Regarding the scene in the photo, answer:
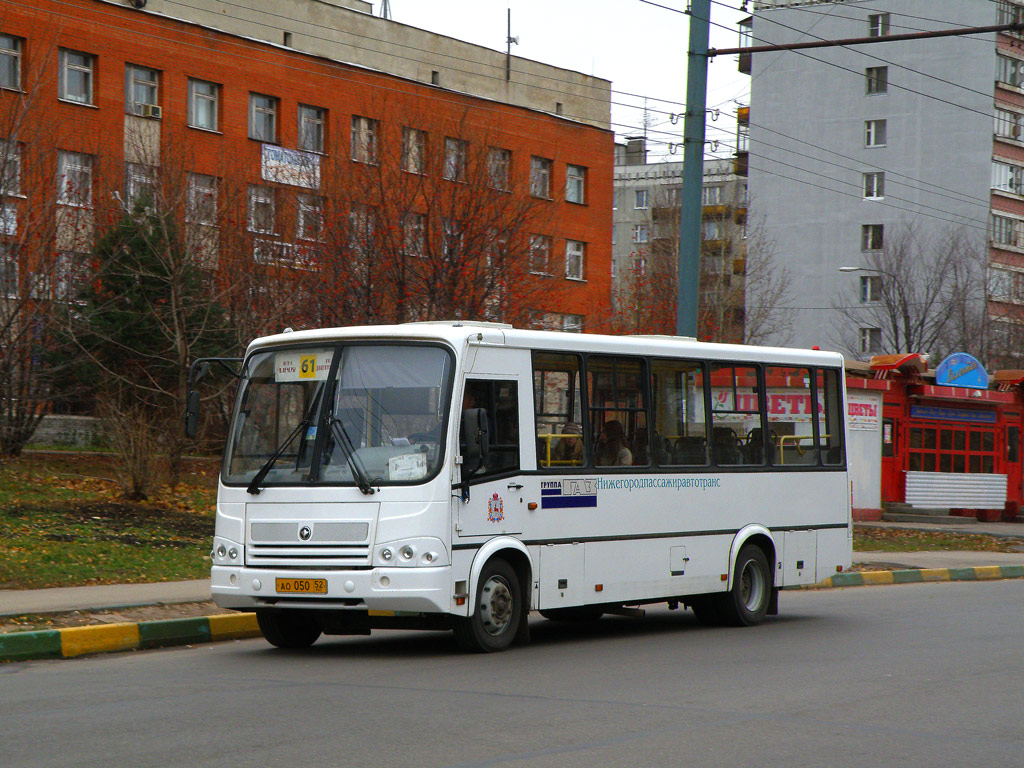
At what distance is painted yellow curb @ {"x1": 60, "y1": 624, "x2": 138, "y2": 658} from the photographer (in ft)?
36.2

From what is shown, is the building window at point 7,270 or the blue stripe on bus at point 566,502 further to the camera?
the building window at point 7,270

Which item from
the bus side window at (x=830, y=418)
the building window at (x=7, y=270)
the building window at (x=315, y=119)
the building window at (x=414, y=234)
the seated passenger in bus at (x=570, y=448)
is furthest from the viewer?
the building window at (x=315, y=119)

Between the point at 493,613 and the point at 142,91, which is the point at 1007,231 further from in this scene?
the point at 493,613

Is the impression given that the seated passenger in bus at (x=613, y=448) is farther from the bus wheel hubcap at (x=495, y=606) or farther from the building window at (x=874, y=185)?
the building window at (x=874, y=185)

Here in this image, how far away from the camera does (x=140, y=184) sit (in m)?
25.7

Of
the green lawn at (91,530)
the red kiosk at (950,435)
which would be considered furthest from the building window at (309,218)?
the red kiosk at (950,435)

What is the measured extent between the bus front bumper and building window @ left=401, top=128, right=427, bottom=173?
1636cm

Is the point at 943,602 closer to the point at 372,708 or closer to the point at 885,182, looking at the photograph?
the point at 372,708

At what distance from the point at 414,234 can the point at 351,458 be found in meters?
14.7

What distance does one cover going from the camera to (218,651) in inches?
453

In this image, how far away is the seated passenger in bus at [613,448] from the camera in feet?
40.0

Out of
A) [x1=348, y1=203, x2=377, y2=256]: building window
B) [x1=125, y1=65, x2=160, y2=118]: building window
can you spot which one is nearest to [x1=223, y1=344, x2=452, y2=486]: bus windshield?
[x1=348, y1=203, x2=377, y2=256]: building window

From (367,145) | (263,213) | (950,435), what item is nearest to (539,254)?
(367,145)

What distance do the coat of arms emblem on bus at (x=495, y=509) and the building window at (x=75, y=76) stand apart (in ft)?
96.8
